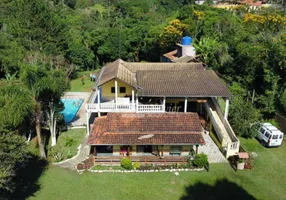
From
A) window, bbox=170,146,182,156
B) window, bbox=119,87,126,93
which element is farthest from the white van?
window, bbox=119,87,126,93

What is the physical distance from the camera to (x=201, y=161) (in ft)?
78.2

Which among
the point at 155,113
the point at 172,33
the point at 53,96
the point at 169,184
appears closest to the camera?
the point at 169,184

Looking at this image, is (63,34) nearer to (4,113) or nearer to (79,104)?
(79,104)

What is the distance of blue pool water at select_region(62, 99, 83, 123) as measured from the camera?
1420 inches

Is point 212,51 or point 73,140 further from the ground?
point 212,51

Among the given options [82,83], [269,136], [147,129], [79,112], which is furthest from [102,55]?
[269,136]

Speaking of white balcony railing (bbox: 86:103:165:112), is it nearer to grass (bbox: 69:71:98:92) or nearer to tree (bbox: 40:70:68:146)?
tree (bbox: 40:70:68:146)

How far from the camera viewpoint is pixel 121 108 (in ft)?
92.8

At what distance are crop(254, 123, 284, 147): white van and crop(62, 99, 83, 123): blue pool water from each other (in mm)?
21873

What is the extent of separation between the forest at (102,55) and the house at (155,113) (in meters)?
3.80

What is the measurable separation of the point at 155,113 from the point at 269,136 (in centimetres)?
1129

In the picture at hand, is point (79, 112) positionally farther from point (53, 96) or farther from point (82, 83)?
point (82, 83)

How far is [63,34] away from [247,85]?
32988mm

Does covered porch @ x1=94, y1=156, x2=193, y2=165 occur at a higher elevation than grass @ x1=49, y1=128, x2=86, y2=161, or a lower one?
higher
